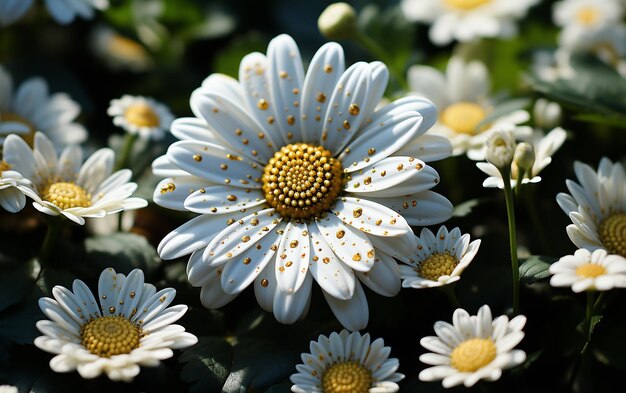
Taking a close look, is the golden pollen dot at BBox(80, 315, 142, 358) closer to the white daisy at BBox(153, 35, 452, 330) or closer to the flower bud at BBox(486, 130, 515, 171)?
the white daisy at BBox(153, 35, 452, 330)

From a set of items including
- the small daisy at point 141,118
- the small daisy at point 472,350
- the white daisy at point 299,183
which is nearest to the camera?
the small daisy at point 472,350

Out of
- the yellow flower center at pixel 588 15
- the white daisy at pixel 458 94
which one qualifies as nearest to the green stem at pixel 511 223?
the white daisy at pixel 458 94

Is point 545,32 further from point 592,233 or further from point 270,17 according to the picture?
point 592,233

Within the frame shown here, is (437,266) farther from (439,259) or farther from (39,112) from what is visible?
(39,112)

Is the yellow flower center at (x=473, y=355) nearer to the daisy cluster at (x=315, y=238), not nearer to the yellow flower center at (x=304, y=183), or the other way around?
the daisy cluster at (x=315, y=238)

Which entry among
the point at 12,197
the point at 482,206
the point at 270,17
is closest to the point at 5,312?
the point at 12,197

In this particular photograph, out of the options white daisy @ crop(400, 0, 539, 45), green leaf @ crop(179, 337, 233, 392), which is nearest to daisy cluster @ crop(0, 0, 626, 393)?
green leaf @ crop(179, 337, 233, 392)

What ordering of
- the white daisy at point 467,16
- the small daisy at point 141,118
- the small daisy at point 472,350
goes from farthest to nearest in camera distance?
1. the white daisy at point 467,16
2. the small daisy at point 141,118
3. the small daisy at point 472,350
